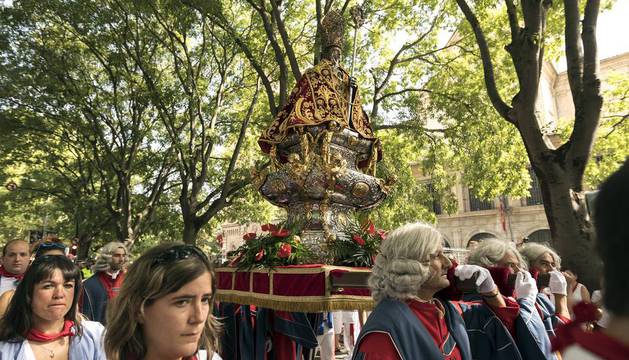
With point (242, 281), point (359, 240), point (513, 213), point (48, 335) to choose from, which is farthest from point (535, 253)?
point (513, 213)

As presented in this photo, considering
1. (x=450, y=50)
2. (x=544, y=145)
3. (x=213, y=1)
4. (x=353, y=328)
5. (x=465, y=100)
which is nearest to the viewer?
(x=544, y=145)

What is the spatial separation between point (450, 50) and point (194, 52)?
27.8ft

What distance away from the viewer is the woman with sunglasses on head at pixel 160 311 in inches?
79.4

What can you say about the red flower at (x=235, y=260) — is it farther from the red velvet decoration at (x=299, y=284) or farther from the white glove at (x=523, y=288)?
the white glove at (x=523, y=288)

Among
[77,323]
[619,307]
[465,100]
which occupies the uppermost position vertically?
[465,100]

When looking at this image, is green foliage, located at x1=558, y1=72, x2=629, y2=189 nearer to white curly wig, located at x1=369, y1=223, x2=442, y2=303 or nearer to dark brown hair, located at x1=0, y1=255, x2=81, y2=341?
white curly wig, located at x1=369, y1=223, x2=442, y2=303

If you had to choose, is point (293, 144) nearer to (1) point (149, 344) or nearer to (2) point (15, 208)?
(1) point (149, 344)

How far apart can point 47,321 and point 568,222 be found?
6350 mm

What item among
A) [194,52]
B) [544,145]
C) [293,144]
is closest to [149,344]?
[293,144]

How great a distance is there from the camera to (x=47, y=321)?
10.3 ft

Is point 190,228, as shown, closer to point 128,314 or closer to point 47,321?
point 47,321

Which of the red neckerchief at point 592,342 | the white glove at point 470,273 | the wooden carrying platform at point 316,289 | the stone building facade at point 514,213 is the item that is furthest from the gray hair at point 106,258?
the stone building facade at point 514,213

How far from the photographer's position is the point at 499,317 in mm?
3348

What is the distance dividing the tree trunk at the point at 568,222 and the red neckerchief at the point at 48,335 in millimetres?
5958
